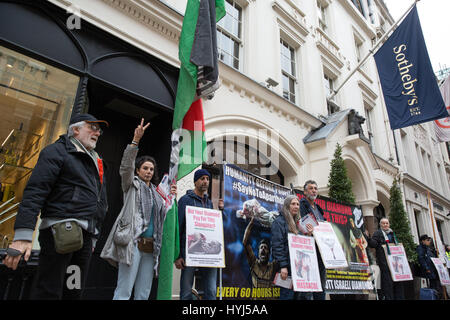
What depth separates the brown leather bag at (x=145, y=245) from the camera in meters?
3.12

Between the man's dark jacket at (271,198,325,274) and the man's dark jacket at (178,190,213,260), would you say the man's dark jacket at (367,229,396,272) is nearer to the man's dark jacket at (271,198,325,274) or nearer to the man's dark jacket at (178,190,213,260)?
the man's dark jacket at (271,198,325,274)

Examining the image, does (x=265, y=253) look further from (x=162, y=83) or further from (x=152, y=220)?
(x=162, y=83)

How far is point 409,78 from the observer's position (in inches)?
345

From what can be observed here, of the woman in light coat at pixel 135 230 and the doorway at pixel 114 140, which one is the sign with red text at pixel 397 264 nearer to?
the doorway at pixel 114 140

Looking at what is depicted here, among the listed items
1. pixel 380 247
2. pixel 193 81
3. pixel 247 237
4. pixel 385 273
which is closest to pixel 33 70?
pixel 193 81

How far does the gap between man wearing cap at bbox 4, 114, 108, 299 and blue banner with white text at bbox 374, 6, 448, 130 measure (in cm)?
925

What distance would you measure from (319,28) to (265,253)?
9955 millimetres

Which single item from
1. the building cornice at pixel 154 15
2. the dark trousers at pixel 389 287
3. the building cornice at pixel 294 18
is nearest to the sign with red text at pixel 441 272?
the dark trousers at pixel 389 287

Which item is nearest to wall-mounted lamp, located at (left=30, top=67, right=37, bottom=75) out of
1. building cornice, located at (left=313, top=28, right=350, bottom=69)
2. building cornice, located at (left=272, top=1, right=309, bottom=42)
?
building cornice, located at (left=272, top=1, right=309, bottom=42)

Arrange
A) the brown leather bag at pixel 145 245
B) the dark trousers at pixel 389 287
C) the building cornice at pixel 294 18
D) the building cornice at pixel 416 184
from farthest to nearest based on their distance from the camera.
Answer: the building cornice at pixel 416 184
the building cornice at pixel 294 18
the dark trousers at pixel 389 287
the brown leather bag at pixel 145 245

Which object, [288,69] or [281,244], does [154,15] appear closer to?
[281,244]

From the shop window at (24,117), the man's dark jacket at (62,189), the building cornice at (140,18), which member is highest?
the building cornice at (140,18)

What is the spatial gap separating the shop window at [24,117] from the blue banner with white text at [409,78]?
8995 millimetres

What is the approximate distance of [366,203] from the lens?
9.69 metres
